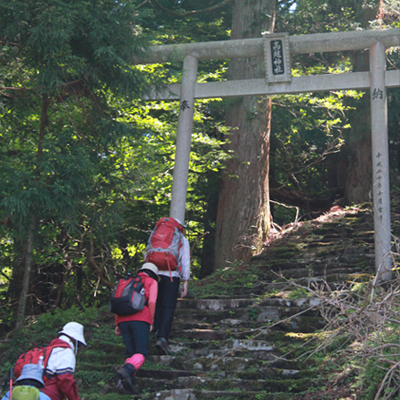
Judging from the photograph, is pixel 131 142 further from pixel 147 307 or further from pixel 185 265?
pixel 147 307

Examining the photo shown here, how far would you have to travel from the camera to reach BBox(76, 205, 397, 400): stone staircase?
4.79 meters

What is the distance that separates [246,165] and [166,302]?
19.2 feet

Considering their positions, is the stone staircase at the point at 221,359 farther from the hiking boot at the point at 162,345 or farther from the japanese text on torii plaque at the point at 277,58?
the japanese text on torii plaque at the point at 277,58

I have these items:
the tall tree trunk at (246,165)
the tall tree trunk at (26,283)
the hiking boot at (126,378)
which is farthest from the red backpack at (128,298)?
the tall tree trunk at (246,165)

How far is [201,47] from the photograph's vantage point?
28.3 feet

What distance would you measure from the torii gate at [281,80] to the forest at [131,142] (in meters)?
0.49

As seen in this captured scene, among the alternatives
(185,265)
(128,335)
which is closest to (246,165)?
(185,265)

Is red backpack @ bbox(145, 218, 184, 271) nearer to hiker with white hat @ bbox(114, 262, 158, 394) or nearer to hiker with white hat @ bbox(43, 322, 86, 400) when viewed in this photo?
hiker with white hat @ bbox(114, 262, 158, 394)

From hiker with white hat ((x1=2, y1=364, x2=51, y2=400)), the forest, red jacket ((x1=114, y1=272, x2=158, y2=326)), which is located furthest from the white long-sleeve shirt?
hiker with white hat ((x1=2, y1=364, x2=51, y2=400))

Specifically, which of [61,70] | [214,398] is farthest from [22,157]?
[214,398]

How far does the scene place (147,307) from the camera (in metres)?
5.03

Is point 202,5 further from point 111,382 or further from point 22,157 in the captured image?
point 111,382

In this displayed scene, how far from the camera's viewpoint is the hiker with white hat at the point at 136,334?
4695 mm

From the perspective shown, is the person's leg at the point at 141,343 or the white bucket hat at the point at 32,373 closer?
the white bucket hat at the point at 32,373
